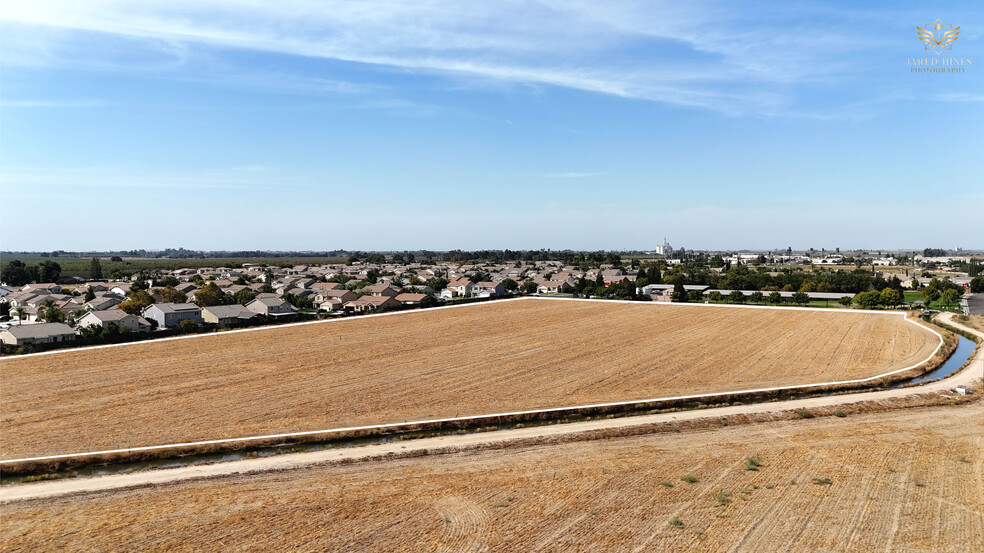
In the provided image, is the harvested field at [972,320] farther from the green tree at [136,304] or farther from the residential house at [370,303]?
the green tree at [136,304]

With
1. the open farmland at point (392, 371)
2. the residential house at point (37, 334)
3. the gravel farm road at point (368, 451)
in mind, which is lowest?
the gravel farm road at point (368, 451)

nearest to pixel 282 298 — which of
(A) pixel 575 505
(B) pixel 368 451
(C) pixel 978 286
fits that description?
(B) pixel 368 451

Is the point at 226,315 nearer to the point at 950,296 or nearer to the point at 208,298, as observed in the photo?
the point at 208,298

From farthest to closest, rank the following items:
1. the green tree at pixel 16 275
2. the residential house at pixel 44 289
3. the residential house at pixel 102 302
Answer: the green tree at pixel 16 275 → the residential house at pixel 44 289 → the residential house at pixel 102 302

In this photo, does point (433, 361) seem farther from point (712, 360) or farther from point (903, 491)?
point (903, 491)

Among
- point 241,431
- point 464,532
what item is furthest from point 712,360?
point 241,431

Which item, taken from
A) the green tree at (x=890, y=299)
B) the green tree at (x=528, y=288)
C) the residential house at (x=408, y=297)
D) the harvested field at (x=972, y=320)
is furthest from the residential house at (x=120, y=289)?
the harvested field at (x=972, y=320)

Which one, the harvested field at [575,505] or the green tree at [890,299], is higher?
the green tree at [890,299]
